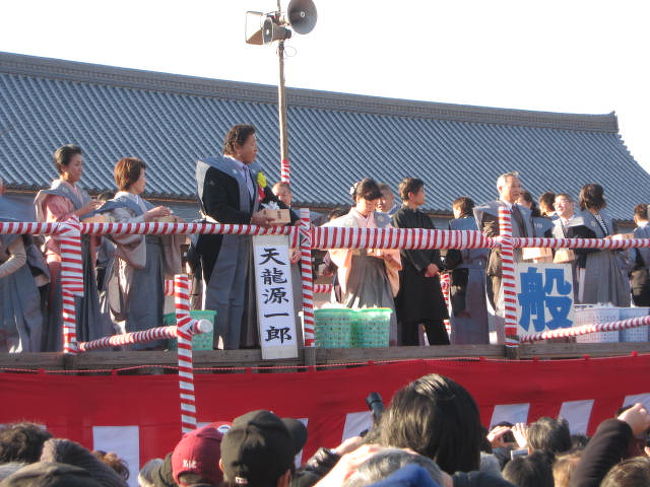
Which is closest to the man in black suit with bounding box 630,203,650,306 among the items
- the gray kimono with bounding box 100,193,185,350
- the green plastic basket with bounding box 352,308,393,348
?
the green plastic basket with bounding box 352,308,393,348

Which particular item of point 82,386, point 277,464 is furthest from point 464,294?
point 277,464

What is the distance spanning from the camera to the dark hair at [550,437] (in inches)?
210

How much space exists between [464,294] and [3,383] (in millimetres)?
4339

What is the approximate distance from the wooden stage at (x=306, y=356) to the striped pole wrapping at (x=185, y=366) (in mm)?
375

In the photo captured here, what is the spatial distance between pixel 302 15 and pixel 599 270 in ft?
21.2

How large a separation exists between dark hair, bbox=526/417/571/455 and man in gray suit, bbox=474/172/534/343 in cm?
313

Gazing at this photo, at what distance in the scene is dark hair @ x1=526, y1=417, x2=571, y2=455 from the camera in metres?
5.34

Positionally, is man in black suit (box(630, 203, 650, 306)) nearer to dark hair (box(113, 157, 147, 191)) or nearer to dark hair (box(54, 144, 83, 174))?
dark hair (box(113, 157, 147, 191))

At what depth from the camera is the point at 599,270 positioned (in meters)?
9.40

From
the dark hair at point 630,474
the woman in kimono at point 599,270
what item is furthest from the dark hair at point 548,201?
the dark hair at point 630,474

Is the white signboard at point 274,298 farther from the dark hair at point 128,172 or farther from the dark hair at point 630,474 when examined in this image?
the dark hair at point 630,474

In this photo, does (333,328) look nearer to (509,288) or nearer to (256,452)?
(509,288)

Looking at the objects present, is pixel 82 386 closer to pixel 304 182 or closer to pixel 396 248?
pixel 396 248

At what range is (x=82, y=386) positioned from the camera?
6406mm
